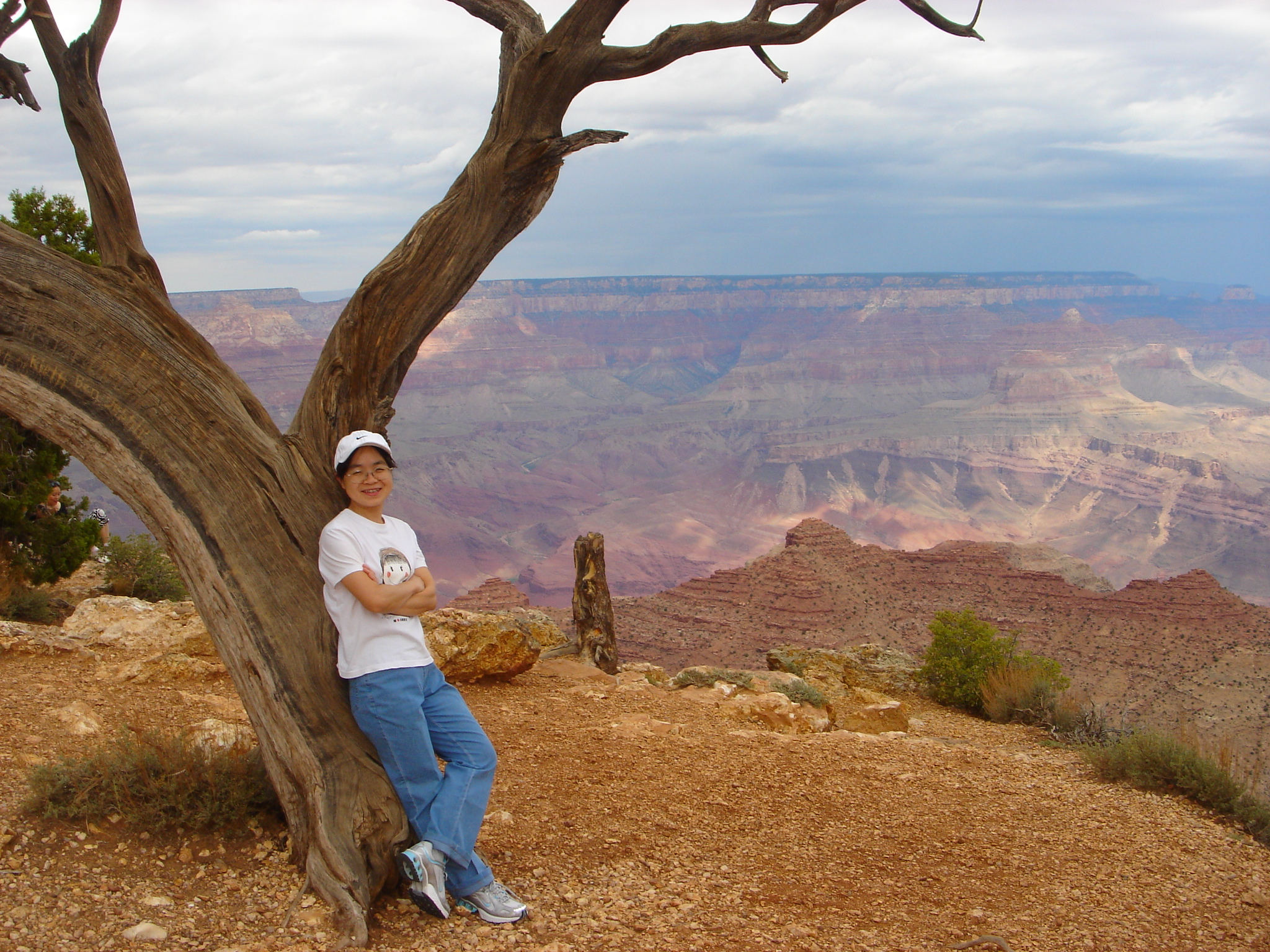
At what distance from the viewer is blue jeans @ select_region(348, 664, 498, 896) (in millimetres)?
3441

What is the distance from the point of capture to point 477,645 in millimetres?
7930

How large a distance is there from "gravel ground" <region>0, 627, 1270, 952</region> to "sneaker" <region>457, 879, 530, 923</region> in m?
0.05

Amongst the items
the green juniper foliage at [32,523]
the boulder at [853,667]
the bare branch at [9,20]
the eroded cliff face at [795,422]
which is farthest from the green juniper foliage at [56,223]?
the eroded cliff face at [795,422]

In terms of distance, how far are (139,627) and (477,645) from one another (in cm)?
328

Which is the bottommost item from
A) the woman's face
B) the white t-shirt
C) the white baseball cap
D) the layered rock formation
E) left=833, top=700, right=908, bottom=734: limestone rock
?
the layered rock formation

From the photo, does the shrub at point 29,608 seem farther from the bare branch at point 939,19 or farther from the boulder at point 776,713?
the bare branch at point 939,19

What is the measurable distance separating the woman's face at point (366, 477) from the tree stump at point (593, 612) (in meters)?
6.27

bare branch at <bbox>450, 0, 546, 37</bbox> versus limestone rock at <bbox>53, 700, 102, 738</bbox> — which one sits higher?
bare branch at <bbox>450, 0, 546, 37</bbox>

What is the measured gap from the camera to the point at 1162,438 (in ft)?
385

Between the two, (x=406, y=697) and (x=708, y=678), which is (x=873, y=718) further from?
(x=406, y=697)

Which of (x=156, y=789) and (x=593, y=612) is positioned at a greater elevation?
(x=156, y=789)

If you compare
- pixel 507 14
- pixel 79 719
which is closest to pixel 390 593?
pixel 507 14

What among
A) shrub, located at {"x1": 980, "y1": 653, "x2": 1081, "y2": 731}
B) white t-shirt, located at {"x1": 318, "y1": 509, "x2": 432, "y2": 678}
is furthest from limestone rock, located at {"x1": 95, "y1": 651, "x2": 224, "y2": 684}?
shrub, located at {"x1": 980, "y1": 653, "x2": 1081, "y2": 731}

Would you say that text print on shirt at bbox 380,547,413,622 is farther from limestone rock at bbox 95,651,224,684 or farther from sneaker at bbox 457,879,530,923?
limestone rock at bbox 95,651,224,684
